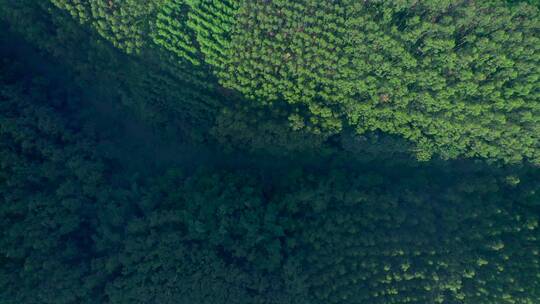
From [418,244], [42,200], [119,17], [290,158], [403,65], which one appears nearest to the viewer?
[403,65]

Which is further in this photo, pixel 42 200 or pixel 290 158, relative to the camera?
pixel 290 158

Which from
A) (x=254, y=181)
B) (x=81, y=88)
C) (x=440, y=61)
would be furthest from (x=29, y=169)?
(x=440, y=61)

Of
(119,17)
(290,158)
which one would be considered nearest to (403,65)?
(290,158)

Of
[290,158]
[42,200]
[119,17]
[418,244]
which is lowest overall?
[42,200]

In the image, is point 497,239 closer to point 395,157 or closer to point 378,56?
point 395,157

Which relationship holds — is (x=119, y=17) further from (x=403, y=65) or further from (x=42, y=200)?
(x=403, y=65)

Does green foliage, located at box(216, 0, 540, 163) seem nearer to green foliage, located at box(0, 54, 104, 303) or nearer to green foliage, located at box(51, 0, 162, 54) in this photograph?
green foliage, located at box(51, 0, 162, 54)

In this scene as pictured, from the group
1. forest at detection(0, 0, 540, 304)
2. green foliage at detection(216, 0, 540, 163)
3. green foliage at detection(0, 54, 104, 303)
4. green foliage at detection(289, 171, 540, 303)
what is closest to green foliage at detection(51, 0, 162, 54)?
forest at detection(0, 0, 540, 304)

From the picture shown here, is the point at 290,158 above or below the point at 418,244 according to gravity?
above
